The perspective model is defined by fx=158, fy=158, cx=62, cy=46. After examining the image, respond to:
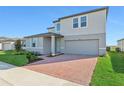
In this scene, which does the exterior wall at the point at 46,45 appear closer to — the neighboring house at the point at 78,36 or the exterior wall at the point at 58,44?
the neighboring house at the point at 78,36

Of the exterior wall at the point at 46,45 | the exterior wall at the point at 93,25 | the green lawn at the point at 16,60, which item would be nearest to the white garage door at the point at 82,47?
the exterior wall at the point at 93,25

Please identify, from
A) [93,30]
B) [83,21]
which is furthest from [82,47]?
[83,21]

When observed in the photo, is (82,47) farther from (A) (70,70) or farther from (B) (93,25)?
(A) (70,70)

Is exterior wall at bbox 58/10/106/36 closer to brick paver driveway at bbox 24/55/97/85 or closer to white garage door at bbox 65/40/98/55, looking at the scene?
white garage door at bbox 65/40/98/55

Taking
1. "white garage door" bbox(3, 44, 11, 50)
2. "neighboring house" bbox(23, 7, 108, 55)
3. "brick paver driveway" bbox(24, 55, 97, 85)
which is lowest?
"brick paver driveway" bbox(24, 55, 97, 85)

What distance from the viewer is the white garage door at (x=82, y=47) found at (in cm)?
1974

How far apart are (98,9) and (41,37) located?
946 cm

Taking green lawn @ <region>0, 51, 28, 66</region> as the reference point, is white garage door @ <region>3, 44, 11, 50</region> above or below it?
above

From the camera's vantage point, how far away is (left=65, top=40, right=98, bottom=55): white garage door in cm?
1974

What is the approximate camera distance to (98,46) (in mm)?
19328

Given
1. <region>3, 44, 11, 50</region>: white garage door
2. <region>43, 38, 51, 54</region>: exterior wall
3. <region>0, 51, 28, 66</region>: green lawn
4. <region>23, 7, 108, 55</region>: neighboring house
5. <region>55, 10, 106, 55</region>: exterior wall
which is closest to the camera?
<region>0, 51, 28, 66</region>: green lawn

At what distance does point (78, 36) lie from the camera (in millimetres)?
21156

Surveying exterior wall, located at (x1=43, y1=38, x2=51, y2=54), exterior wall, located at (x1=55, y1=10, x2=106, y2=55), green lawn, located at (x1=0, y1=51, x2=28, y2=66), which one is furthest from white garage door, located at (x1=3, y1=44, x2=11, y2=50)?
exterior wall, located at (x1=55, y1=10, x2=106, y2=55)

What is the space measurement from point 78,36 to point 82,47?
1568 mm
